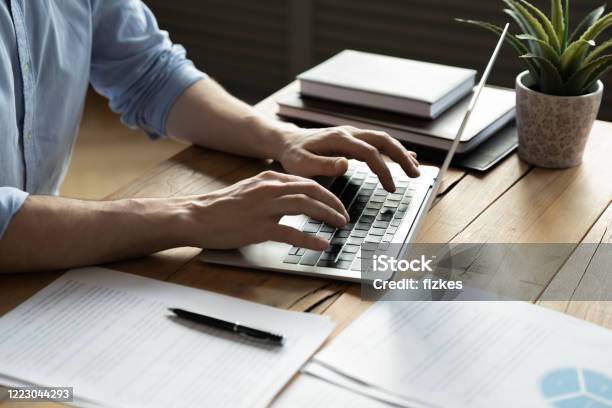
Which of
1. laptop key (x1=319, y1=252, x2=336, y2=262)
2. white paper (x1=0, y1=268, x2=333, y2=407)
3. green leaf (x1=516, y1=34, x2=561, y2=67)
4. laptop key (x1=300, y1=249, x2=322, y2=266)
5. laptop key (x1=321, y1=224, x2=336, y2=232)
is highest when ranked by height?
green leaf (x1=516, y1=34, x2=561, y2=67)

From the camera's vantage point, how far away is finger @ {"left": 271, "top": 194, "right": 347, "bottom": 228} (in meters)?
0.99

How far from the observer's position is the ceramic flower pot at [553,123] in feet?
3.87

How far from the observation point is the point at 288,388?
0.77 m

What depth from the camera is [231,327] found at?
Result: 86cm

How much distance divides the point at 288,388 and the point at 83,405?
188 millimetres

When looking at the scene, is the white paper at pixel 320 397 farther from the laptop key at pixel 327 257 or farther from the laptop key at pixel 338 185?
the laptop key at pixel 338 185

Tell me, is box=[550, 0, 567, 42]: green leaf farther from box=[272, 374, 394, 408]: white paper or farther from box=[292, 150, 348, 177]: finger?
box=[272, 374, 394, 408]: white paper

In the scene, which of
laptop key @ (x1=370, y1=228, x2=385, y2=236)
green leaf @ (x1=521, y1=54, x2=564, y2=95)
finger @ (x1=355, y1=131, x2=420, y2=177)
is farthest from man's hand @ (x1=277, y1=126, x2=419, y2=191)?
green leaf @ (x1=521, y1=54, x2=564, y2=95)

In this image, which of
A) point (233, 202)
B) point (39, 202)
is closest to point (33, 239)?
point (39, 202)

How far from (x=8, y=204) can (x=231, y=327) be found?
0.31 metres

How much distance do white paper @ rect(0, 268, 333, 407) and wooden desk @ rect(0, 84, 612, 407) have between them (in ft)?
0.10

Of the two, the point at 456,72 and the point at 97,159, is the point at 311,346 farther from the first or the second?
the point at 97,159

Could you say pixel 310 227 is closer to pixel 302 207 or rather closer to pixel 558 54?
pixel 302 207

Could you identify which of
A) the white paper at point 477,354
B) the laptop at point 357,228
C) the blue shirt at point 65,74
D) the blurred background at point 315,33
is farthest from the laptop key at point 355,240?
the blurred background at point 315,33
